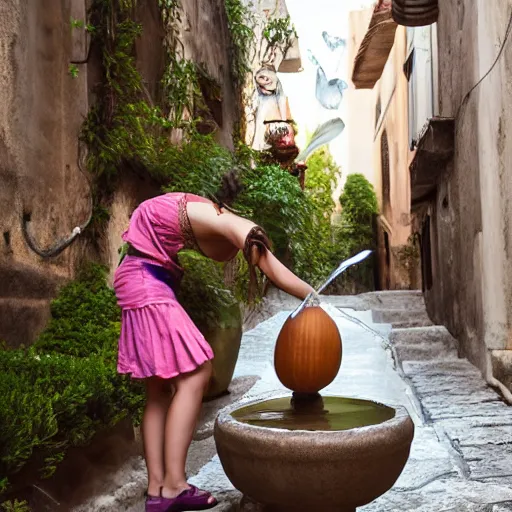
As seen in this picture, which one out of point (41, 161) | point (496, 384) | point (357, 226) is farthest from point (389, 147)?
point (41, 161)

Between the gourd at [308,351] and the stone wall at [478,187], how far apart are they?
2918 mm

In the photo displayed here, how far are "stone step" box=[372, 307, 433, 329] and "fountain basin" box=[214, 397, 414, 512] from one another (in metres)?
6.31

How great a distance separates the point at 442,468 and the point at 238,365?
3.45 meters

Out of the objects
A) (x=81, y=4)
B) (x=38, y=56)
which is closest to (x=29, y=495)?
(x=38, y=56)

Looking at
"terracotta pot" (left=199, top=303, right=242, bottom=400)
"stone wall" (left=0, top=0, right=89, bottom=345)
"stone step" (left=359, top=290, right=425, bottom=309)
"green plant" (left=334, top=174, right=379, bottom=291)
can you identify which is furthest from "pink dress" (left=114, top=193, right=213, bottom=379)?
"green plant" (left=334, top=174, right=379, bottom=291)

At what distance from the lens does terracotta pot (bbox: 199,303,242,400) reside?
15.3ft

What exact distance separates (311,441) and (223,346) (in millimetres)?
2872

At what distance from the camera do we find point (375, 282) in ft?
60.9

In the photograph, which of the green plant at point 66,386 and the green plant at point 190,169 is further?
the green plant at point 190,169

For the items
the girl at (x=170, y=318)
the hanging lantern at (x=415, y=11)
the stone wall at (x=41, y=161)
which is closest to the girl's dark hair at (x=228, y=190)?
the girl at (x=170, y=318)

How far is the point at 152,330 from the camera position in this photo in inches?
96.8

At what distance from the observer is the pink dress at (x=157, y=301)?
244cm

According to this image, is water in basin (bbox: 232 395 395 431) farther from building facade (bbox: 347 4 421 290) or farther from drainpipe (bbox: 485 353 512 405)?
building facade (bbox: 347 4 421 290)

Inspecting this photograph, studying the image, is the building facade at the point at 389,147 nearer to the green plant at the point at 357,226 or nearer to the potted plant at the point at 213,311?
the green plant at the point at 357,226
